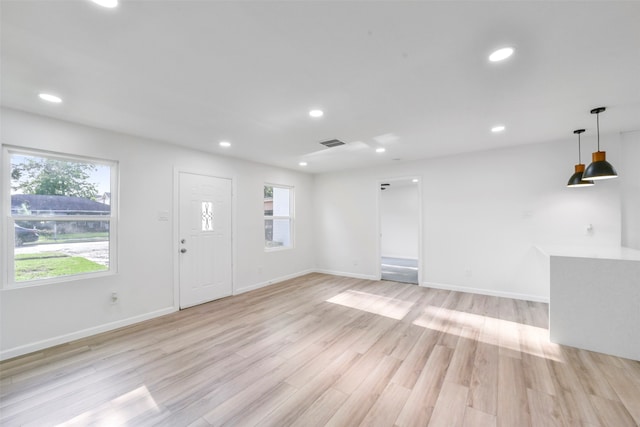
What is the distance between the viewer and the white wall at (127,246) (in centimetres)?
275

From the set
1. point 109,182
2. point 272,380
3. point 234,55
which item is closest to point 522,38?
point 234,55

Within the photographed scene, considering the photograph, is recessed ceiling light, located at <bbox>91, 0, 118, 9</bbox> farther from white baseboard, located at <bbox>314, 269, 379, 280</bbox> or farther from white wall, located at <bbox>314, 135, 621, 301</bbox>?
white baseboard, located at <bbox>314, 269, 379, 280</bbox>

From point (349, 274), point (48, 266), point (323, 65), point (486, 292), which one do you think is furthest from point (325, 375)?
point (349, 274)

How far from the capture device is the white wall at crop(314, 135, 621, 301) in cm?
391

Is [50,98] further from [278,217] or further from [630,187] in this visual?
[630,187]

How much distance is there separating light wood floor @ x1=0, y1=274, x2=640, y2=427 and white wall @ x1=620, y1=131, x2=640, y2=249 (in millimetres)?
1872

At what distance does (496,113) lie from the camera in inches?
117

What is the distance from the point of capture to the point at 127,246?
3.49m

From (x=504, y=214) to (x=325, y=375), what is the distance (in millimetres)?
4048

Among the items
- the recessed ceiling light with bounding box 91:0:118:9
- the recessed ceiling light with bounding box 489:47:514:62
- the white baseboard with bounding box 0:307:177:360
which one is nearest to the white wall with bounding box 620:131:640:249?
the recessed ceiling light with bounding box 489:47:514:62

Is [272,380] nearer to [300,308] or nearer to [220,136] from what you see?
[300,308]

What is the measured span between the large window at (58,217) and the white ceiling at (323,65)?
602 mm

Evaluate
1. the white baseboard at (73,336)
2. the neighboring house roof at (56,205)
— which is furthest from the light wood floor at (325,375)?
the neighboring house roof at (56,205)

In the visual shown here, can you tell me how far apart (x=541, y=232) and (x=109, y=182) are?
6439 millimetres
